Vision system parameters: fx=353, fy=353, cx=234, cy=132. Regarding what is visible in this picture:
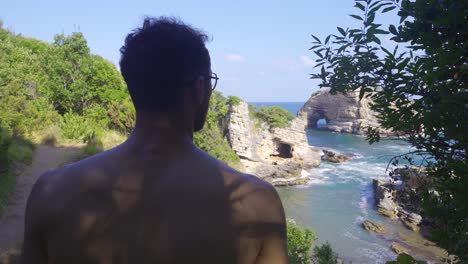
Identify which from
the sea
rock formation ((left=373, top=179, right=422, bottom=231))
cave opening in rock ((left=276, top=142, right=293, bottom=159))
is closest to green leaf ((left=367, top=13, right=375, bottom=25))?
the sea

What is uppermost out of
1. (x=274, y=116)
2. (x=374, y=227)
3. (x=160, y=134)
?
(x=160, y=134)

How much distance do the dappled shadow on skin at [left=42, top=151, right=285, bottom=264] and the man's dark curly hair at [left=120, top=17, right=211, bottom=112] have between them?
23 cm

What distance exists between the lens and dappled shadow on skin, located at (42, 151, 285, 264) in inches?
41.6

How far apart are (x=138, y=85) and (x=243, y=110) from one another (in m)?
36.6

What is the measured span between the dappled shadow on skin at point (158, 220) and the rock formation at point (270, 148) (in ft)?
105

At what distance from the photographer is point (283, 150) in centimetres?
4256

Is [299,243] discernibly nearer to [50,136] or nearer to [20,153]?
[20,153]

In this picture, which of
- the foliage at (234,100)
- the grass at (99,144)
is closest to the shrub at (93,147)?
the grass at (99,144)

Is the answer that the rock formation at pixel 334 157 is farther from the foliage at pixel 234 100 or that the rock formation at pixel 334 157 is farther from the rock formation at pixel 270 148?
the foliage at pixel 234 100

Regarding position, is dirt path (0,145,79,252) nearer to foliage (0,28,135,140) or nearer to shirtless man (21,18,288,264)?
foliage (0,28,135,140)

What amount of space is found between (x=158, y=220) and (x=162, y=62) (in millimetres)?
490

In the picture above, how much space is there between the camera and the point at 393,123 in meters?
2.64

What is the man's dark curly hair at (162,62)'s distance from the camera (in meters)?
1.12

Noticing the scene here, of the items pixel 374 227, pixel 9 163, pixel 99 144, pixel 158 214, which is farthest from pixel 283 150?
pixel 158 214
